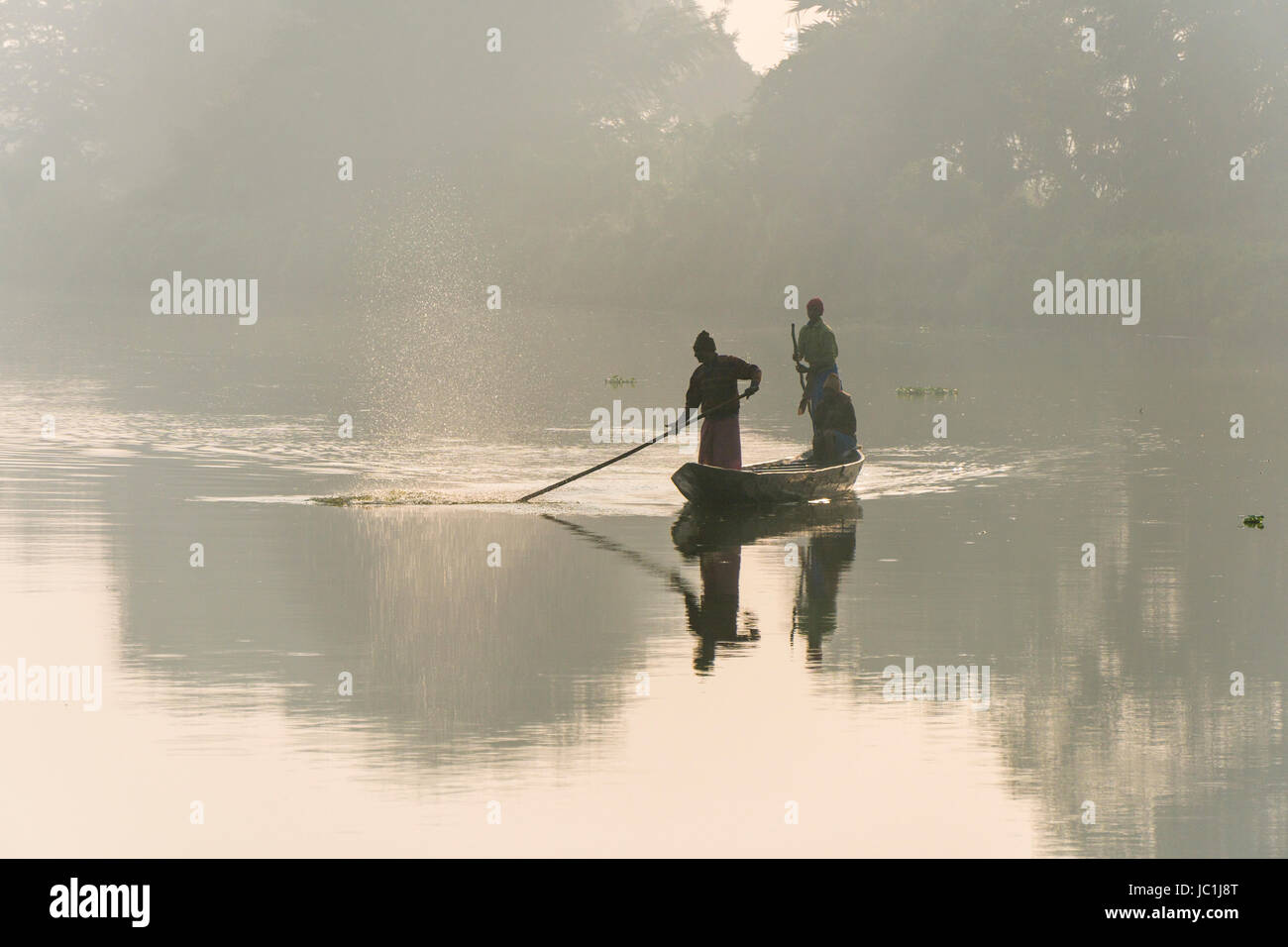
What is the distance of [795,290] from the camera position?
7806 centimetres

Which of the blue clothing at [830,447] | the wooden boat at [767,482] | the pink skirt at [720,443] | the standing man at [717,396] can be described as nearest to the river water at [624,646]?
the wooden boat at [767,482]

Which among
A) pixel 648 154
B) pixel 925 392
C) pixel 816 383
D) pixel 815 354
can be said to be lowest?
pixel 816 383

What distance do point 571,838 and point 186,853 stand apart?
1.93 meters

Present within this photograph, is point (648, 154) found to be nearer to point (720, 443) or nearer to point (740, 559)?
point (720, 443)

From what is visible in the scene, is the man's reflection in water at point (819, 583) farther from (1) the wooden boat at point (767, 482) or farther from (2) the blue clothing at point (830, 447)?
(2) the blue clothing at point (830, 447)

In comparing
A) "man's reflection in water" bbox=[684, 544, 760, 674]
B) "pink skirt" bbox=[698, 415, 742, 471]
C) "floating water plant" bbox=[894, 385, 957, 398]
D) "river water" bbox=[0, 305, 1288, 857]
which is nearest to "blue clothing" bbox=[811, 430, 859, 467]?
"river water" bbox=[0, 305, 1288, 857]

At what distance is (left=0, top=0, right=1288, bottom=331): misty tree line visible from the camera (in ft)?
235

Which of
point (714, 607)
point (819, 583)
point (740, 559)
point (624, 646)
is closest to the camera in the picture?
point (624, 646)

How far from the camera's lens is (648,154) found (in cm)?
9850

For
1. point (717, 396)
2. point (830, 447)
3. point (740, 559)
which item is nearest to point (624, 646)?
point (740, 559)

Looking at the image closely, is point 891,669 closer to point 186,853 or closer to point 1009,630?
point 1009,630

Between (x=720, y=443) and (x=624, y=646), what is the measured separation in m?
7.73

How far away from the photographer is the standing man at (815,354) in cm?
2367

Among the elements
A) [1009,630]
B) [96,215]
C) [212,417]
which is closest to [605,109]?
[96,215]
